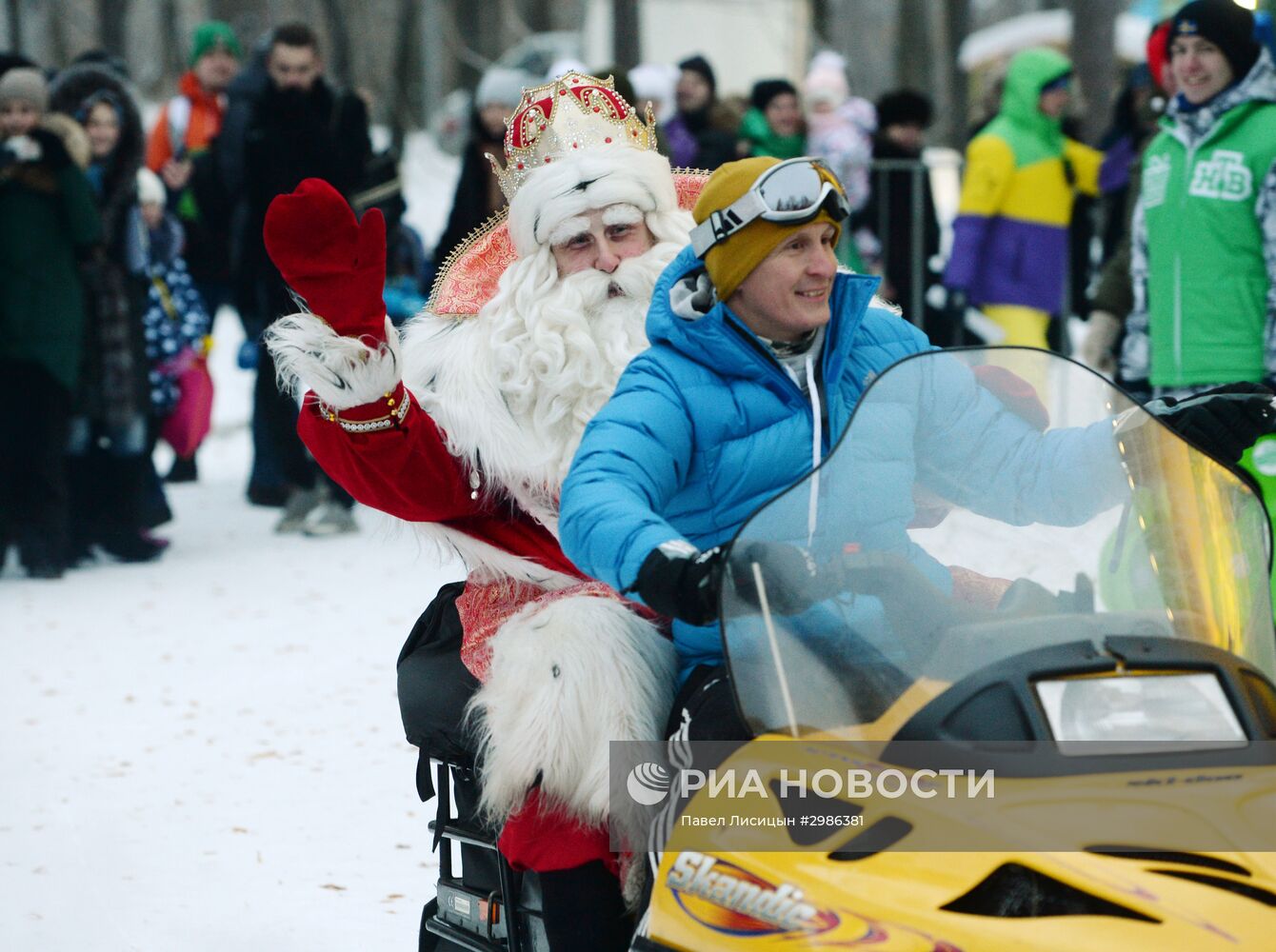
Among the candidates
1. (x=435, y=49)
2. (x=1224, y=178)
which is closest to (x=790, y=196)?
(x=1224, y=178)

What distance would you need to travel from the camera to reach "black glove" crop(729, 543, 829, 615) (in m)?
2.19

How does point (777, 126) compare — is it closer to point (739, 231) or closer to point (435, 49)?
→ point (739, 231)

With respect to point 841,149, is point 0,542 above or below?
below

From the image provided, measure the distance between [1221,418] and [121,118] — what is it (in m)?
7.18

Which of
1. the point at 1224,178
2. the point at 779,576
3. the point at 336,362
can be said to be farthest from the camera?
the point at 1224,178

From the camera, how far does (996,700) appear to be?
2.04 metres

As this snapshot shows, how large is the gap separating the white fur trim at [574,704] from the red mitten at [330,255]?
617mm

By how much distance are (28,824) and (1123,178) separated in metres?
6.25

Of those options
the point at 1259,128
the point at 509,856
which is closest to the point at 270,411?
the point at 1259,128

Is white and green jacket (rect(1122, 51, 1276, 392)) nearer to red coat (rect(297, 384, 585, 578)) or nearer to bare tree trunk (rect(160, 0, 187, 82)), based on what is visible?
red coat (rect(297, 384, 585, 578))

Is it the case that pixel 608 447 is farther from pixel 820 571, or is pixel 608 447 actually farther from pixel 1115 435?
pixel 1115 435

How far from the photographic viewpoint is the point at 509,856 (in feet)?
9.85

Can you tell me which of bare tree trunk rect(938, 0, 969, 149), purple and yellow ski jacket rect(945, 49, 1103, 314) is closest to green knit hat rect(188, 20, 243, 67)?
purple and yellow ski jacket rect(945, 49, 1103, 314)

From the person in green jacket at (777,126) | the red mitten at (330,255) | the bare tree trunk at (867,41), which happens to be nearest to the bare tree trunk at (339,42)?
the bare tree trunk at (867,41)
